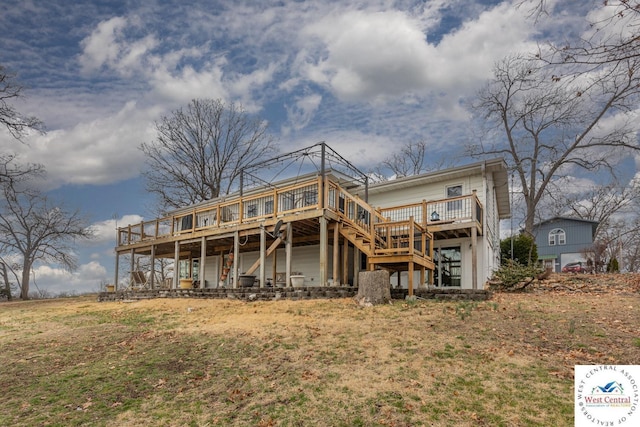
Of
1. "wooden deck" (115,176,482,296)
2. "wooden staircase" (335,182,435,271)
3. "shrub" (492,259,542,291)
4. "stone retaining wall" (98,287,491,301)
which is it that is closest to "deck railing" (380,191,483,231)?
"wooden deck" (115,176,482,296)

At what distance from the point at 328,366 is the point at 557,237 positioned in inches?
1437

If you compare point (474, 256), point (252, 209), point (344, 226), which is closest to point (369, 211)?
point (344, 226)

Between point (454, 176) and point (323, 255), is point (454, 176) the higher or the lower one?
the higher one

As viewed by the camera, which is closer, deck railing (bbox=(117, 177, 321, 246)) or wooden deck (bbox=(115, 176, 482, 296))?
wooden deck (bbox=(115, 176, 482, 296))

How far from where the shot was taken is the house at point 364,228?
13602 mm

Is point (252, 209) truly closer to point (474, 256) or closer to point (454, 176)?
point (454, 176)

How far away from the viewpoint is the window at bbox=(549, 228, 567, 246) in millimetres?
A: 36188

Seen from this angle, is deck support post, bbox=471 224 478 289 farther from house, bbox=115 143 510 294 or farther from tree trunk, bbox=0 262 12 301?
tree trunk, bbox=0 262 12 301

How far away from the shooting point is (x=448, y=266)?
1705 cm

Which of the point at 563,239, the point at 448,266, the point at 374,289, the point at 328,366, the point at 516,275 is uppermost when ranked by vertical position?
the point at 563,239

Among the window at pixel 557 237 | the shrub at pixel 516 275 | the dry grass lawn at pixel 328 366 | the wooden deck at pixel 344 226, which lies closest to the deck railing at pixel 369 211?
the wooden deck at pixel 344 226

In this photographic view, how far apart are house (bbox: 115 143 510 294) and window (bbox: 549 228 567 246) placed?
17.8 metres

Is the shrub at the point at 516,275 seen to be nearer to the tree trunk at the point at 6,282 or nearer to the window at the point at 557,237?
the window at the point at 557,237

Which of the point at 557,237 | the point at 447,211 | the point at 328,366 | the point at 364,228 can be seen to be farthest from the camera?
the point at 557,237
